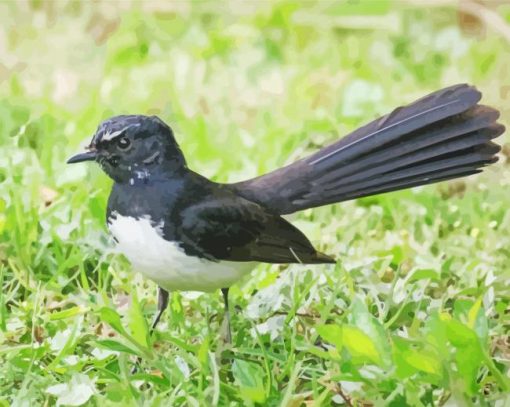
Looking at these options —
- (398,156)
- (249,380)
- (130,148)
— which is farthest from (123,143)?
(398,156)

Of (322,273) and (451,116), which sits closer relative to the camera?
(451,116)

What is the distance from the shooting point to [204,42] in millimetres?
7820

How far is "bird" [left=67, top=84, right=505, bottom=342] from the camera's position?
362 centimetres

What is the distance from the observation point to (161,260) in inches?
140

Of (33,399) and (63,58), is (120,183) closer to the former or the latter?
(33,399)

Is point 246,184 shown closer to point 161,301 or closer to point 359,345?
point 161,301

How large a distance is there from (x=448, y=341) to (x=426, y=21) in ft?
18.1

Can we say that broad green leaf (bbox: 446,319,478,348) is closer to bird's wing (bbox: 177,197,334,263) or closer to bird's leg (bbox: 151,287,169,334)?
bird's wing (bbox: 177,197,334,263)

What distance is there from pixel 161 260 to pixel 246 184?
0.65m

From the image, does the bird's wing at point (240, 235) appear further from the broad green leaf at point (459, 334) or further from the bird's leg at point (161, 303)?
the broad green leaf at point (459, 334)

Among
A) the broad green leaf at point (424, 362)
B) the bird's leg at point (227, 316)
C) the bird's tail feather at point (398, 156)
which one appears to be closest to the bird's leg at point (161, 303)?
the bird's leg at point (227, 316)

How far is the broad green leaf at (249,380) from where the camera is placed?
3.30m

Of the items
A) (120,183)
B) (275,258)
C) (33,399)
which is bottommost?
(33,399)

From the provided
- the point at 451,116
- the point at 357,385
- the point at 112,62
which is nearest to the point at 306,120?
the point at 112,62
